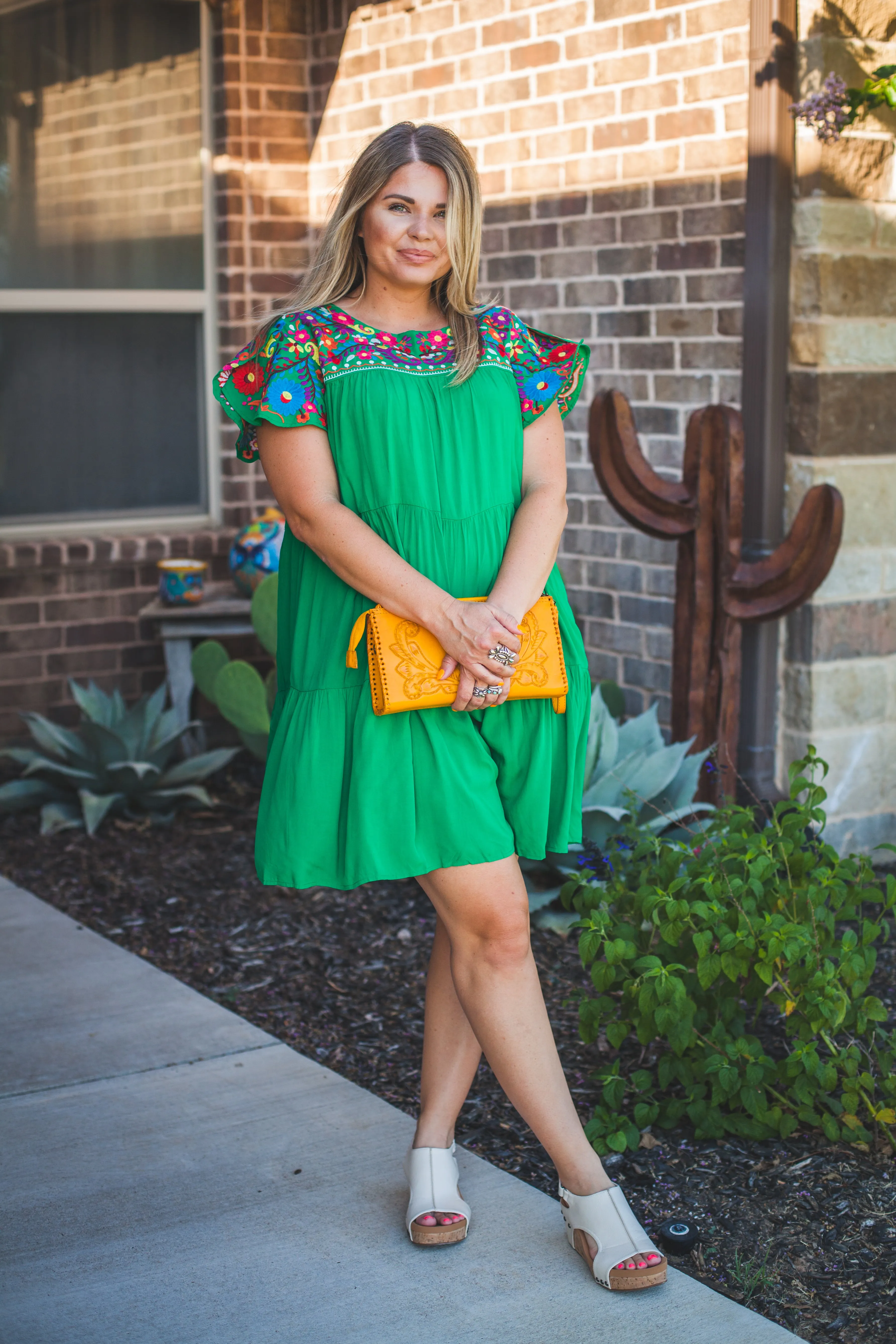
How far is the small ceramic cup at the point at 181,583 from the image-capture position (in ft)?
19.4

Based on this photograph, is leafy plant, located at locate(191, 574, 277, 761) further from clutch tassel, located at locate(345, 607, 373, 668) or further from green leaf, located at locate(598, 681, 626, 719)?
clutch tassel, located at locate(345, 607, 373, 668)

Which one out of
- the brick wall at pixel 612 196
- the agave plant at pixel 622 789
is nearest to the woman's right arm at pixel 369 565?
the agave plant at pixel 622 789

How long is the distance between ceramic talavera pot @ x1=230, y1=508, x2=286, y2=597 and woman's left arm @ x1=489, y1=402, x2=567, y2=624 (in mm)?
3320

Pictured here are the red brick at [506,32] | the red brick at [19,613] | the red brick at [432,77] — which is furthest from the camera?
the red brick at [19,613]

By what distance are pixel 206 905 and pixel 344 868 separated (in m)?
2.27

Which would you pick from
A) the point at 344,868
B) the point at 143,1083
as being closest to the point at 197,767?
the point at 143,1083

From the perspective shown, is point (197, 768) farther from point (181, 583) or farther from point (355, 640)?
point (355, 640)

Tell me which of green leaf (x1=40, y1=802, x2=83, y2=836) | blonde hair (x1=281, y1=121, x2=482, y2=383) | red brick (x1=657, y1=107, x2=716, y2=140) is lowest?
green leaf (x1=40, y1=802, x2=83, y2=836)

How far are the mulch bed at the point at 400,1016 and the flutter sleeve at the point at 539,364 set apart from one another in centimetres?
151

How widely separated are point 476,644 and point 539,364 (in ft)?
1.95

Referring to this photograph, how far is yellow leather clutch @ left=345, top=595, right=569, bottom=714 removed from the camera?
2.42 meters

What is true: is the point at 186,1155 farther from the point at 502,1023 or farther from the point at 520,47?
the point at 520,47

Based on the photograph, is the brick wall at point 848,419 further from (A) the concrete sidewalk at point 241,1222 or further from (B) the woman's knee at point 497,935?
(B) the woman's knee at point 497,935

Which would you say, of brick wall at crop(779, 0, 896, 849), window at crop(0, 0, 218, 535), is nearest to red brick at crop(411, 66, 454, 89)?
window at crop(0, 0, 218, 535)
